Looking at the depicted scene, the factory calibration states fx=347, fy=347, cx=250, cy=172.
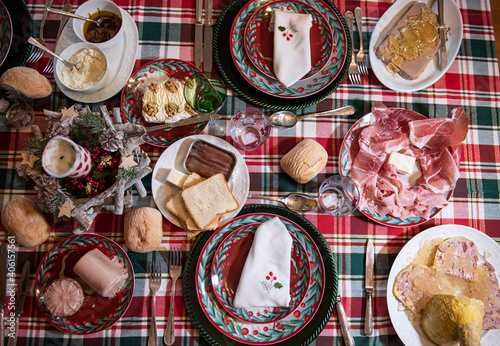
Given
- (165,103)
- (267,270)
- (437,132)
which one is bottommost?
(267,270)

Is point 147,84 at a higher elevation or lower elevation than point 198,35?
lower

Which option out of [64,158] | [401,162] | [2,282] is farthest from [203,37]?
[2,282]

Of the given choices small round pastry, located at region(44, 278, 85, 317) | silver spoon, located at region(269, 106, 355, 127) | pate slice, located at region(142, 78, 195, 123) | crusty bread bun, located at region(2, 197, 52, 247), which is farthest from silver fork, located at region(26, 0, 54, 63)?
silver spoon, located at region(269, 106, 355, 127)

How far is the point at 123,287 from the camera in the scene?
5.21ft

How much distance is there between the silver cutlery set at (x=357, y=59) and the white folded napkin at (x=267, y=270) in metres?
0.86

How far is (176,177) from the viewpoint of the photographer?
1.61 meters

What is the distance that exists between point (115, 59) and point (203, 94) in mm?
478

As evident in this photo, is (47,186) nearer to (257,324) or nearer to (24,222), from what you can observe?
(24,222)

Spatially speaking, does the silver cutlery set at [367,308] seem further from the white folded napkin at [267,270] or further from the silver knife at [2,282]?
the silver knife at [2,282]

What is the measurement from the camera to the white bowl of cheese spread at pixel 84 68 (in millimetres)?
1622

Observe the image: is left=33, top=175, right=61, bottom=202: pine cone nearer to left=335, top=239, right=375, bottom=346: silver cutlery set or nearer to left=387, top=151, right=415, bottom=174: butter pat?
left=335, top=239, right=375, bottom=346: silver cutlery set

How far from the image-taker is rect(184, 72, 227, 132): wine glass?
1.67 m

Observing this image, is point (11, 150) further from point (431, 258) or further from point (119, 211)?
point (431, 258)

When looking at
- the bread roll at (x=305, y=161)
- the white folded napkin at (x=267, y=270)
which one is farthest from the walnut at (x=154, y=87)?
the white folded napkin at (x=267, y=270)
